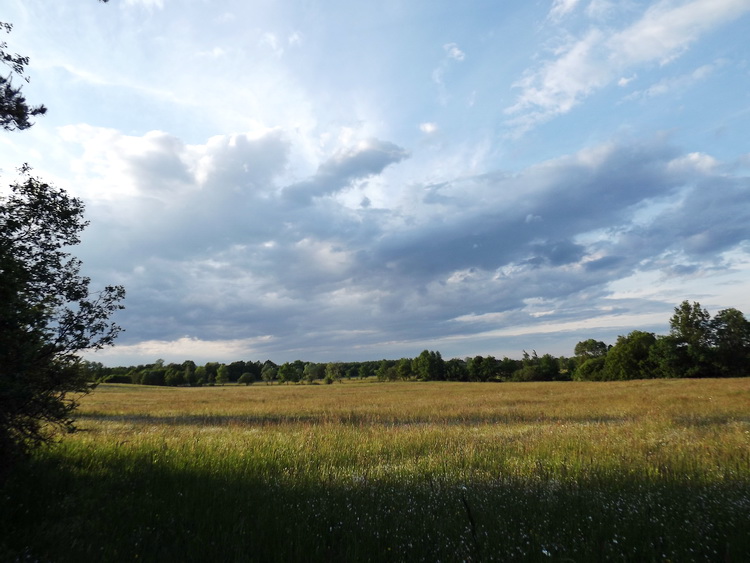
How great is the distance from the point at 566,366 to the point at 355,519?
138m

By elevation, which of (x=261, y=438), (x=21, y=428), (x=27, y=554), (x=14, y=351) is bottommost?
(x=261, y=438)

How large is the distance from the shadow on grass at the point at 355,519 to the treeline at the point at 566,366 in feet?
10.3

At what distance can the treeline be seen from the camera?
249 ft

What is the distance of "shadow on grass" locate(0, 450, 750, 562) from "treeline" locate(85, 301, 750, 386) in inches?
123

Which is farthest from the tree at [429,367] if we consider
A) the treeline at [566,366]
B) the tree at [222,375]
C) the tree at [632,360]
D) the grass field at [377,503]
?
the grass field at [377,503]

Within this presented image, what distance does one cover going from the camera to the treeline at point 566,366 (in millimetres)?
76000

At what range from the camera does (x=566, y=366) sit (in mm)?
124188

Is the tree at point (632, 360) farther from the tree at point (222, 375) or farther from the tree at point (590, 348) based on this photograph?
the tree at point (222, 375)

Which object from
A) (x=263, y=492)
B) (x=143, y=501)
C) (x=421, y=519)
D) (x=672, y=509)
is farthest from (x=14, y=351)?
(x=672, y=509)

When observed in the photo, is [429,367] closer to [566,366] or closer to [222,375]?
[566,366]

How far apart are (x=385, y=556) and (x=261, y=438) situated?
8.21 metres

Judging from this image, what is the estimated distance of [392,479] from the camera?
7.08 m

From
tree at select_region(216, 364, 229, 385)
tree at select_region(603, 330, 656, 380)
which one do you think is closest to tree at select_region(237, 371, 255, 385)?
tree at select_region(216, 364, 229, 385)

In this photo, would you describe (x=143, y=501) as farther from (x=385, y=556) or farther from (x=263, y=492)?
(x=385, y=556)
